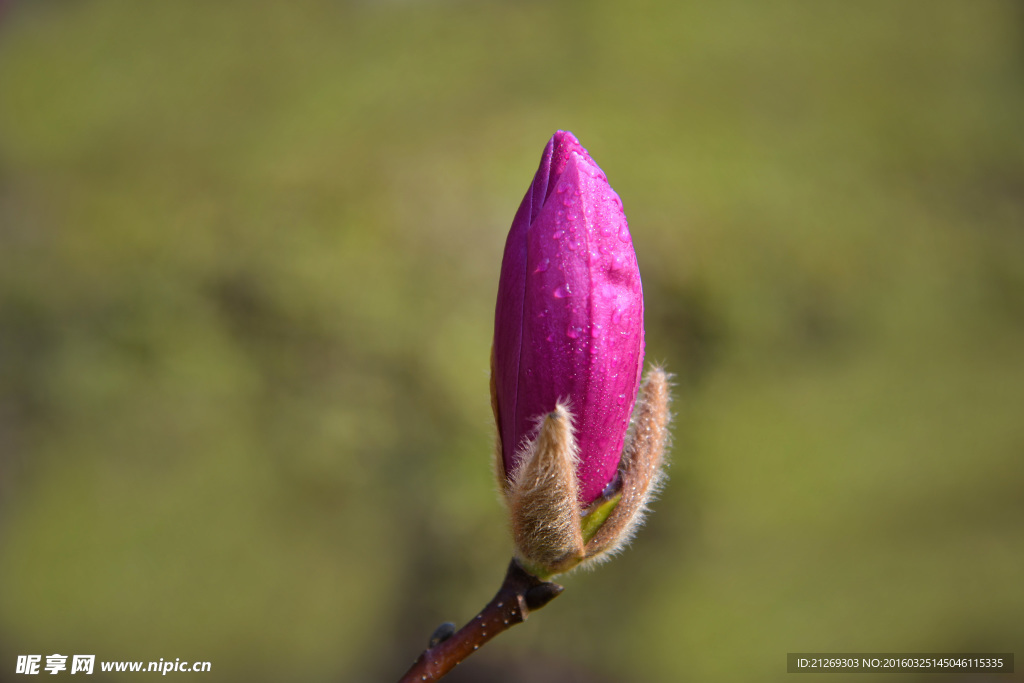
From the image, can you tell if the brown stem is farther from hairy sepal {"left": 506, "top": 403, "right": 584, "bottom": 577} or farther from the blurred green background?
the blurred green background

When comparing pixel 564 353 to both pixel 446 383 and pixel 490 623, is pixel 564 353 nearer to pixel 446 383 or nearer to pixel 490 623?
pixel 490 623

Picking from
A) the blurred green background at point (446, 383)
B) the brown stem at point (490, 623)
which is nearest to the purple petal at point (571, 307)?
the brown stem at point (490, 623)

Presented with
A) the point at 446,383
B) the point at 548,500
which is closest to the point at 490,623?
the point at 548,500

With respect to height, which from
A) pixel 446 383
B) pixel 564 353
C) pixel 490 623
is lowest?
pixel 490 623

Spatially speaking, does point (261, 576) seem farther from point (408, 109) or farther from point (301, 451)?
point (408, 109)

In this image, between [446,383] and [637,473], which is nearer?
[637,473]

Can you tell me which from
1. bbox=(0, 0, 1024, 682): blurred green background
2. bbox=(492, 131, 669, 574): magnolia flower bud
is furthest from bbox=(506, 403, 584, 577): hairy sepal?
bbox=(0, 0, 1024, 682): blurred green background
